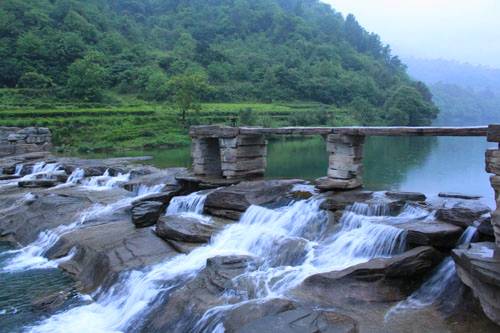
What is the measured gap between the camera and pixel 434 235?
8.73 meters

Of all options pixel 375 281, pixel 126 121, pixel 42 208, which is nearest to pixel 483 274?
pixel 375 281

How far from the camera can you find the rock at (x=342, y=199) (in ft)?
38.6

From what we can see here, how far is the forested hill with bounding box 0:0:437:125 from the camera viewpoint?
197 ft

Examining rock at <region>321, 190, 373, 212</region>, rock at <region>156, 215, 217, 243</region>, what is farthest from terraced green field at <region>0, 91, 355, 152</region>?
rock at <region>321, 190, 373, 212</region>

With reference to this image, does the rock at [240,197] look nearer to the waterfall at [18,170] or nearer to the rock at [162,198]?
the rock at [162,198]

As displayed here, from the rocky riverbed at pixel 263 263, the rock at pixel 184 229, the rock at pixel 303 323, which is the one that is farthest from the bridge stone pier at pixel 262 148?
the rock at pixel 303 323

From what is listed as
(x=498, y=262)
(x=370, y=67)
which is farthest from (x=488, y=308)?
(x=370, y=67)

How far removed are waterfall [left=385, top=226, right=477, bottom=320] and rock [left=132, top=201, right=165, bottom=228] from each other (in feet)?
26.4

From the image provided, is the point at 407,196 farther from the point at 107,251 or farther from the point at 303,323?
the point at 107,251

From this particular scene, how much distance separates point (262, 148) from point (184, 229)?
6.34 m

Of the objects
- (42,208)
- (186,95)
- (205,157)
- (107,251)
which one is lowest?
(107,251)

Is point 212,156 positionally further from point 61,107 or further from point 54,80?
point 54,80

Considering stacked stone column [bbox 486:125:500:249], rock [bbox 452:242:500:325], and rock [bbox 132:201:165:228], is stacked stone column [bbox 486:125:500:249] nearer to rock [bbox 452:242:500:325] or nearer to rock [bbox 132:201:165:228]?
rock [bbox 452:242:500:325]

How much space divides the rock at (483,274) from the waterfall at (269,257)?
1.81m
